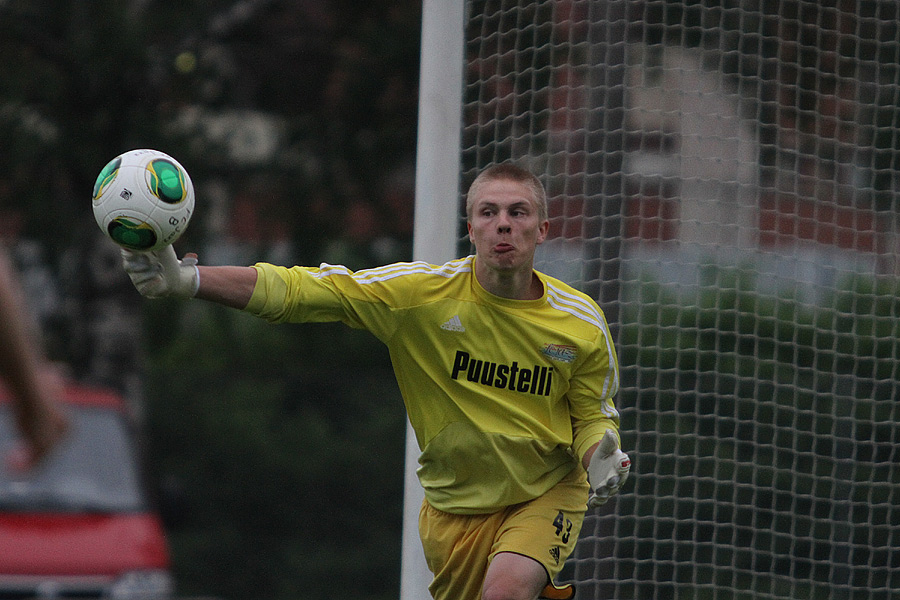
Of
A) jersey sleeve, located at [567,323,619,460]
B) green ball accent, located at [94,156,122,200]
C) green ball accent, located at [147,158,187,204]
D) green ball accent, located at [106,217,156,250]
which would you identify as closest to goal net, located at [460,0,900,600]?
A: jersey sleeve, located at [567,323,619,460]

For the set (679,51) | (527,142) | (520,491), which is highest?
(679,51)

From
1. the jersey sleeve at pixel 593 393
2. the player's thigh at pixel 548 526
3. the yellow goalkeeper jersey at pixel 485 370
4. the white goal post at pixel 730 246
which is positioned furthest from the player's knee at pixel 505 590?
the white goal post at pixel 730 246

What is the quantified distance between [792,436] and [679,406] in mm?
939

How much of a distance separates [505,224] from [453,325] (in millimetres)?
469

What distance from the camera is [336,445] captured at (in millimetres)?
12672

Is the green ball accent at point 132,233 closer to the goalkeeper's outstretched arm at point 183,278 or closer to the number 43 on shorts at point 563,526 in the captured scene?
the goalkeeper's outstretched arm at point 183,278

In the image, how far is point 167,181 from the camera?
441 cm

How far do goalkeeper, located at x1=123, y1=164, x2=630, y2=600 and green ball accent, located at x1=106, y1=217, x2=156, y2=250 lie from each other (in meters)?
0.73

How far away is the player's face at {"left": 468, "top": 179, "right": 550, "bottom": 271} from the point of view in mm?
4953

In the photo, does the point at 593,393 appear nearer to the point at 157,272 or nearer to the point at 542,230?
the point at 542,230

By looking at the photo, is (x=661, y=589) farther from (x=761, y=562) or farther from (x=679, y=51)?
(x=679, y=51)

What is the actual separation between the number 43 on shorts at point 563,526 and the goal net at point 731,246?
72.0 inches

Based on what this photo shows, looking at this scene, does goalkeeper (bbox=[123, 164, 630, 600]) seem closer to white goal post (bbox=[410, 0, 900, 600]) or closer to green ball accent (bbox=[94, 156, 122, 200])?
green ball accent (bbox=[94, 156, 122, 200])

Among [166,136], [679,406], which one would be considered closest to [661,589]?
[679,406]
